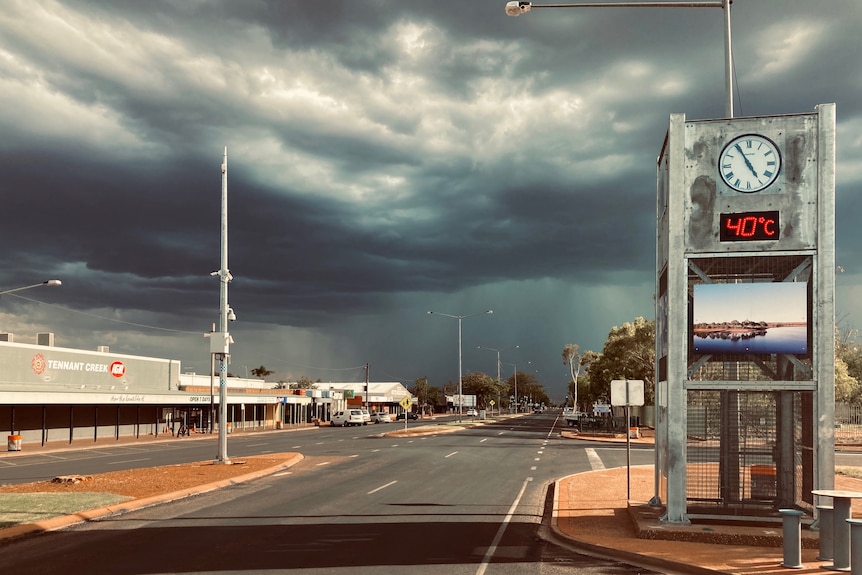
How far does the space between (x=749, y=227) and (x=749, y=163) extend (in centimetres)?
122

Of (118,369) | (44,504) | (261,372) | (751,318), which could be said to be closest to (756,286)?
(751,318)

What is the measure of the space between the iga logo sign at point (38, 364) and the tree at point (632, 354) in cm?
4100

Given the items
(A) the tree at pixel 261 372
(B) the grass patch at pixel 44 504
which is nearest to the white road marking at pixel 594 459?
(B) the grass patch at pixel 44 504

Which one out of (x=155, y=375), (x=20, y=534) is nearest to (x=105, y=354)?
(x=155, y=375)

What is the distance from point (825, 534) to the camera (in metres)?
11.7

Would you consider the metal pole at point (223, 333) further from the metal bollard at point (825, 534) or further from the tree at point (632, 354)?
the tree at point (632, 354)

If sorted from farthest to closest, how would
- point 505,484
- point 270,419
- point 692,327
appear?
point 270,419
point 505,484
point 692,327

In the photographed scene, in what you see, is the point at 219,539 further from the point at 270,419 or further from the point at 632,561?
the point at 270,419

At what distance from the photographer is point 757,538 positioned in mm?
12781

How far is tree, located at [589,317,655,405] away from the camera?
2442 inches

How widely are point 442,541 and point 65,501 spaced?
972 cm

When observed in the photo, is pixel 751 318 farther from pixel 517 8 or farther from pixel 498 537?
pixel 517 8

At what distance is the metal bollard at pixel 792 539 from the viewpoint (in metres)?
11.1

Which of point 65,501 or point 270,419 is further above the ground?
point 65,501
